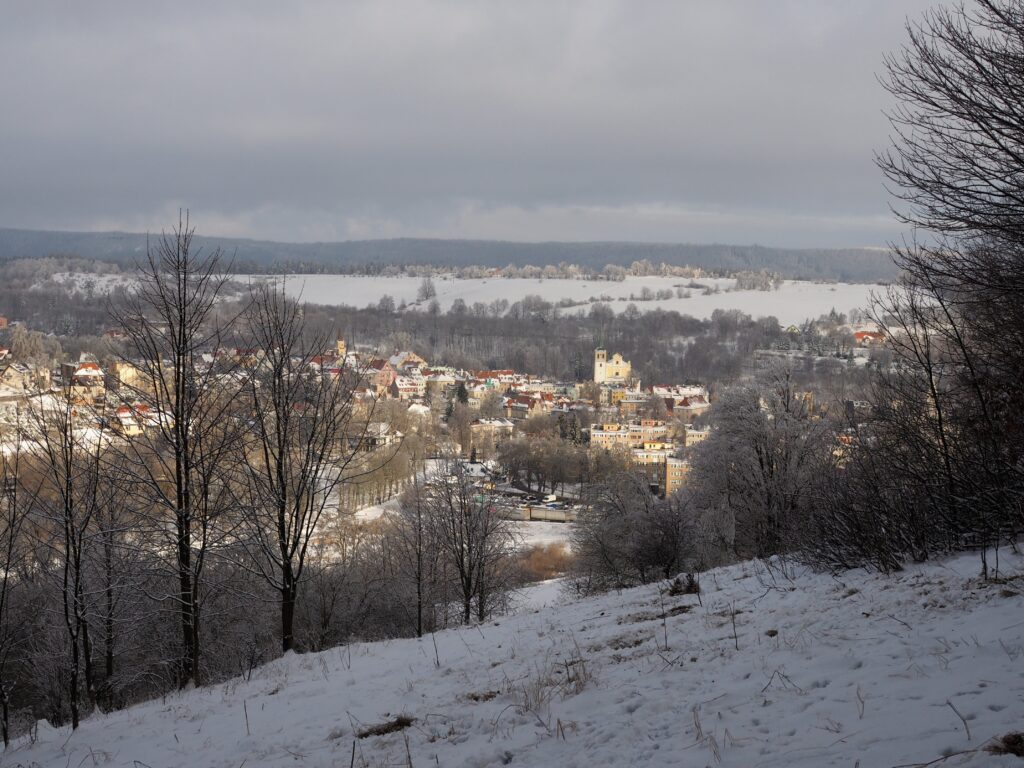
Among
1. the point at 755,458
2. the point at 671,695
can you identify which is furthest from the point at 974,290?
the point at 755,458

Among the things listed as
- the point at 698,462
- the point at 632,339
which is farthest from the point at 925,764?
the point at 632,339

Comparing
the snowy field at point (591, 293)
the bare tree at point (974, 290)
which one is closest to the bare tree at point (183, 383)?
the bare tree at point (974, 290)

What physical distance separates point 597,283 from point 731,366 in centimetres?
9451

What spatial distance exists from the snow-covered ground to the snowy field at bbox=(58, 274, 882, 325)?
13022cm

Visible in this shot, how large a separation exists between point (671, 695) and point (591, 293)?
169m

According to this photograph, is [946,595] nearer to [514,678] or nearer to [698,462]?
[514,678]

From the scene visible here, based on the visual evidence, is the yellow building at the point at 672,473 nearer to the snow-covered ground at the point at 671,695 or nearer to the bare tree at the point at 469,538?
the bare tree at the point at 469,538

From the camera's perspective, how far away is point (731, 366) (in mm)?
96375

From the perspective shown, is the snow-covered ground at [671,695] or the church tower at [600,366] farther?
the church tower at [600,366]

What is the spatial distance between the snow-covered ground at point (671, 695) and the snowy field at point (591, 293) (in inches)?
5127

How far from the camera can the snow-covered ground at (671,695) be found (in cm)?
329

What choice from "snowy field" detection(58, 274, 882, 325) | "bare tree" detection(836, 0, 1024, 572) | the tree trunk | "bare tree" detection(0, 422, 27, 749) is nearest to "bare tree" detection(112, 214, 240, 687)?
the tree trunk

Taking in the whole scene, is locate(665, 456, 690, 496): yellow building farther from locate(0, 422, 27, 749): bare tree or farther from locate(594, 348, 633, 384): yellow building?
locate(594, 348, 633, 384): yellow building

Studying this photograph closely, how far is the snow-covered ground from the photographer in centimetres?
329
